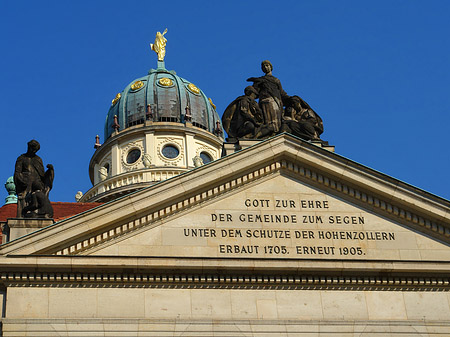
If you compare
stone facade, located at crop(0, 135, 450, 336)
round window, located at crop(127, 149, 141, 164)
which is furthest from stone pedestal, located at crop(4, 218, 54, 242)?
round window, located at crop(127, 149, 141, 164)

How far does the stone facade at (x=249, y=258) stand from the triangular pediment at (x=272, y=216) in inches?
1.2

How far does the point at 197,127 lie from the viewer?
64125 millimetres

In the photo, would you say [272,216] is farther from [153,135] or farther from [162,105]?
[162,105]

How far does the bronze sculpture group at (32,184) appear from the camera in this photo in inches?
1065

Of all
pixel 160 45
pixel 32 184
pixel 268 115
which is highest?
pixel 160 45

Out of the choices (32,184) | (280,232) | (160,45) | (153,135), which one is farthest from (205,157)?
(32,184)

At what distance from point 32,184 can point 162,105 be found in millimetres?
37125

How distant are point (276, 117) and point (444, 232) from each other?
20.9 ft

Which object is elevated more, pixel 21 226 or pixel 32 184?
pixel 32 184

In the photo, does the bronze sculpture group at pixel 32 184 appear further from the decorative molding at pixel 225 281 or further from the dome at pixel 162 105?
the dome at pixel 162 105

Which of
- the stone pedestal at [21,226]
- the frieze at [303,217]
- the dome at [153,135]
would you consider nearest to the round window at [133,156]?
the dome at [153,135]

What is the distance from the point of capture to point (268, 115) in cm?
3070

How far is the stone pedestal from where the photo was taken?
26422 millimetres

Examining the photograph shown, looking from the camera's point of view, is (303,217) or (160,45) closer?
(303,217)
